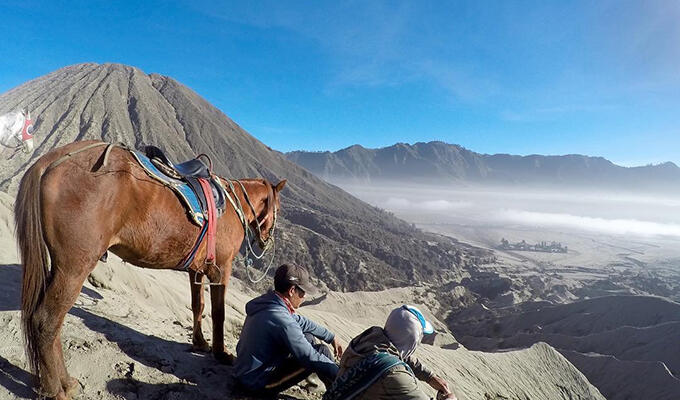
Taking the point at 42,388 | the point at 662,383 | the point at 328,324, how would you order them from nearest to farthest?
the point at 42,388, the point at 328,324, the point at 662,383

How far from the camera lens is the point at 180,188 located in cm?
292

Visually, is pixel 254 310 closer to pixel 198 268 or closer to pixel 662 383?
pixel 198 268

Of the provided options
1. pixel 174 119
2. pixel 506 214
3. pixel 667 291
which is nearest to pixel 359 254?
pixel 667 291

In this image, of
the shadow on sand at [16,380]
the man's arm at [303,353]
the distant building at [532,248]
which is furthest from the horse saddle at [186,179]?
the distant building at [532,248]

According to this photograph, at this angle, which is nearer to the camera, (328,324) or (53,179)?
(53,179)

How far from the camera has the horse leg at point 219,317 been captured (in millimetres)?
3355

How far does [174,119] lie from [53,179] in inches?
3240

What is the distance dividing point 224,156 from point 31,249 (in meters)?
73.8

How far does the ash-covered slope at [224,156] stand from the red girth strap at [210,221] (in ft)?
89.1

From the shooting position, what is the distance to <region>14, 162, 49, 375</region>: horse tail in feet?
7.13

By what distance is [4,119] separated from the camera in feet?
56.7

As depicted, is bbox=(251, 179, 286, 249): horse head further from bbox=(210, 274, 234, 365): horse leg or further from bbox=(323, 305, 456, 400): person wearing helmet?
bbox=(323, 305, 456, 400): person wearing helmet

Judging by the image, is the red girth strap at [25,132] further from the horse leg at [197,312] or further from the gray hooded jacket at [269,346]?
the gray hooded jacket at [269,346]

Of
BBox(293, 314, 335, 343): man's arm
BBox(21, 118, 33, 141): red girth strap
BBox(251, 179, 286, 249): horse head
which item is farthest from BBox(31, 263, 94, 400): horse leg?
BBox(21, 118, 33, 141): red girth strap
